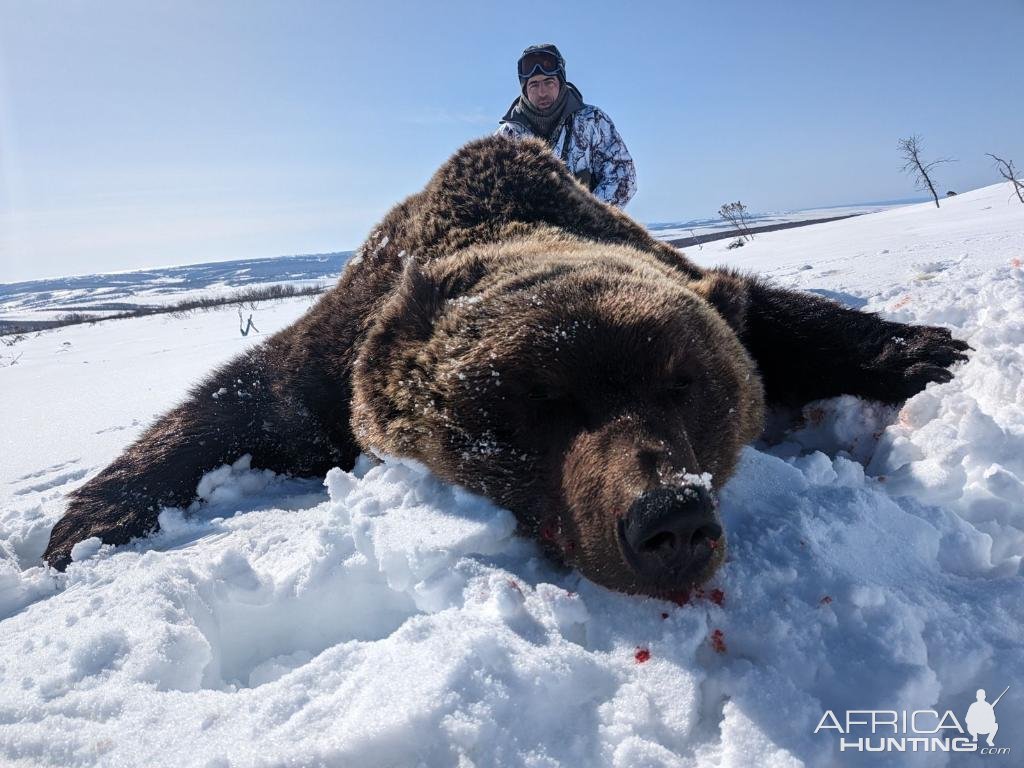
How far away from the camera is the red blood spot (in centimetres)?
152

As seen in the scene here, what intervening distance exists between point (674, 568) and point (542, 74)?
6.24 meters

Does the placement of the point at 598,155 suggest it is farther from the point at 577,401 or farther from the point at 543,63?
the point at 577,401

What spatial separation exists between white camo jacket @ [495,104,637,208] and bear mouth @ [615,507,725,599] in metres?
5.49

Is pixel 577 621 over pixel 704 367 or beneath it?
beneath

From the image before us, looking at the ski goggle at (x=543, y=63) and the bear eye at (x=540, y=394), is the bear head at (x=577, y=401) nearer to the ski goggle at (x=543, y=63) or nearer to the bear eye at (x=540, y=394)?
the bear eye at (x=540, y=394)

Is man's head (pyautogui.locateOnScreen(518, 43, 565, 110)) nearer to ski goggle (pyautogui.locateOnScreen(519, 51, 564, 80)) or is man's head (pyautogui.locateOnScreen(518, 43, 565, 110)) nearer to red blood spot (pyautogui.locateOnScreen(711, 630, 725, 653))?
ski goggle (pyautogui.locateOnScreen(519, 51, 564, 80))

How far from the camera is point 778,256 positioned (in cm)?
1347

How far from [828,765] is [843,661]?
0.26 metres

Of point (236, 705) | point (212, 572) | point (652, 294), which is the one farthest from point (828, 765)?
point (212, 572)

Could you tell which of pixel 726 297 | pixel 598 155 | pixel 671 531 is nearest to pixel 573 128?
pixel 598 155

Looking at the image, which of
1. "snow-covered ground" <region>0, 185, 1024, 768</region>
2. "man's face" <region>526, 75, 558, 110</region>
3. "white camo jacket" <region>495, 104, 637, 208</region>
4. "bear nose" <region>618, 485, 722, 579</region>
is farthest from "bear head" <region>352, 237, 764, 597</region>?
"man's face" <region>526, 75, 558, 110</region>

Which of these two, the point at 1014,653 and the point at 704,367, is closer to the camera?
the point at 1014,653

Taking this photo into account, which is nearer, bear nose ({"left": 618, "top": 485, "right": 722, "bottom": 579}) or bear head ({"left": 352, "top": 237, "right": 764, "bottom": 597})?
bear nose ({"left": 618, "top": 485, "right": 722, "bottom": 579})

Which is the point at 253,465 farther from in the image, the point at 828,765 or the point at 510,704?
the point at 828,765
